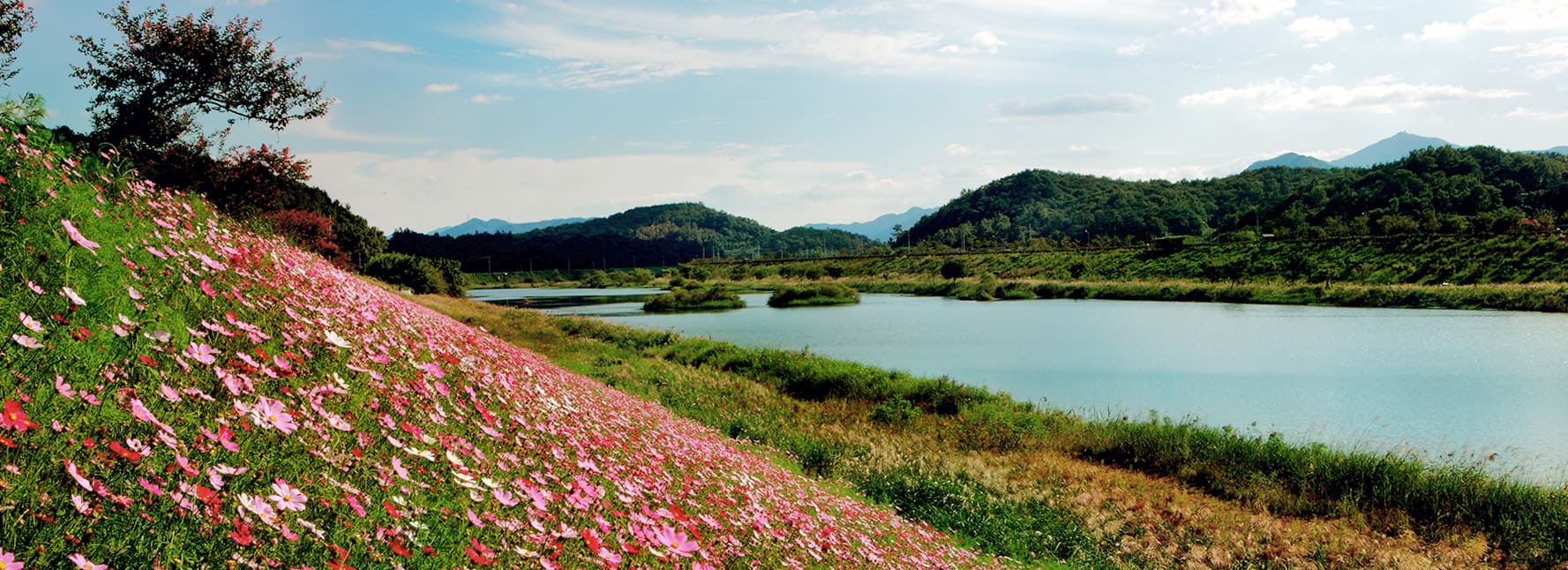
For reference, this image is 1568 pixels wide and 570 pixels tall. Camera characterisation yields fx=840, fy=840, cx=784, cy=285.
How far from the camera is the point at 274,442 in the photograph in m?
3.43

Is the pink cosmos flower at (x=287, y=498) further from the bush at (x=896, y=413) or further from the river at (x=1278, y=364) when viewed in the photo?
the river at (x=1278, y=364)

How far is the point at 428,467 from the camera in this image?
4.12 metres

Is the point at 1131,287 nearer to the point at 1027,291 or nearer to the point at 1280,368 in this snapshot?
the point at 1027,291

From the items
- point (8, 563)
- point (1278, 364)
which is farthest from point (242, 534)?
point (1278, 364)

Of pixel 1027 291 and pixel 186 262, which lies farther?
pixel 1027 291

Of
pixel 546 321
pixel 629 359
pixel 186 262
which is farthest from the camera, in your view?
pixel 546 321

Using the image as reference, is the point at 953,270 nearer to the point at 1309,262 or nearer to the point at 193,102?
the point at 1309,262

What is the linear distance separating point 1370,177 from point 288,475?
429 feet

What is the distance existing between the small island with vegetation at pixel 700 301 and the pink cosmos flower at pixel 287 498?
73.9m

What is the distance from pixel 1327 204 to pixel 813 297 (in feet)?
243

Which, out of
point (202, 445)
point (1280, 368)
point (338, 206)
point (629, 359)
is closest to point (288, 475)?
point (202, 445)

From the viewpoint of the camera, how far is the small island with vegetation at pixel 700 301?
7729cm

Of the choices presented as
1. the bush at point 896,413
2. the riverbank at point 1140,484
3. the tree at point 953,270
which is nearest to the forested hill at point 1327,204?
the tree at point 953,270

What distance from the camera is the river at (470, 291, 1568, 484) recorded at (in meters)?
20.9
